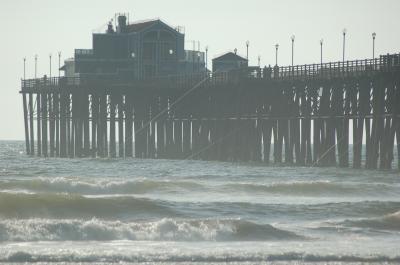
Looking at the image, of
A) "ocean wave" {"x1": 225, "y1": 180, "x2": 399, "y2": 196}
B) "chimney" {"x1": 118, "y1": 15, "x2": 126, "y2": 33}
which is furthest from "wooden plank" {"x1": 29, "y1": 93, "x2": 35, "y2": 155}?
"ocean wave" {"x1": 225, "y1": 180, "x2": 399, "y2": 196}

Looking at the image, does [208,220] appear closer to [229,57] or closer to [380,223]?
[380,223]

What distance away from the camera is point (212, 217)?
31062mm

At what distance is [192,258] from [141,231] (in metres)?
4.19

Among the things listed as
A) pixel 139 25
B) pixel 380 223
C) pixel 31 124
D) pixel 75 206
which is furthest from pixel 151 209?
pixel 139 25

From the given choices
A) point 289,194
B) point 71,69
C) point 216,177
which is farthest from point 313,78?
point 71,69

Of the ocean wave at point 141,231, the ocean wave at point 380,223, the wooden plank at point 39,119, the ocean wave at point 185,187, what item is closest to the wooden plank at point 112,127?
the wooden plank at point 39,119

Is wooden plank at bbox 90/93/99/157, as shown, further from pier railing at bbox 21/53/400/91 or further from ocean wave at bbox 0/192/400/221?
ocean wave at bbox 0/192/400/221

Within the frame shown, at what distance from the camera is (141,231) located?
89.6 ft

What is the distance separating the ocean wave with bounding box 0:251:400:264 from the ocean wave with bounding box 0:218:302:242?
3.03m

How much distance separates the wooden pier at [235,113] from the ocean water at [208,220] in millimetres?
A: 3677

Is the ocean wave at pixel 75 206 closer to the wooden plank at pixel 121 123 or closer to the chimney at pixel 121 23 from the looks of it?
the wooden plank at pixel 121 123

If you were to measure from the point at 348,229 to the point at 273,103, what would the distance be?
31241 mm

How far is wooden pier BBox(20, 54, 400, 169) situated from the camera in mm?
50812

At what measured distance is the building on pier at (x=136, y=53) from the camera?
258 feet
